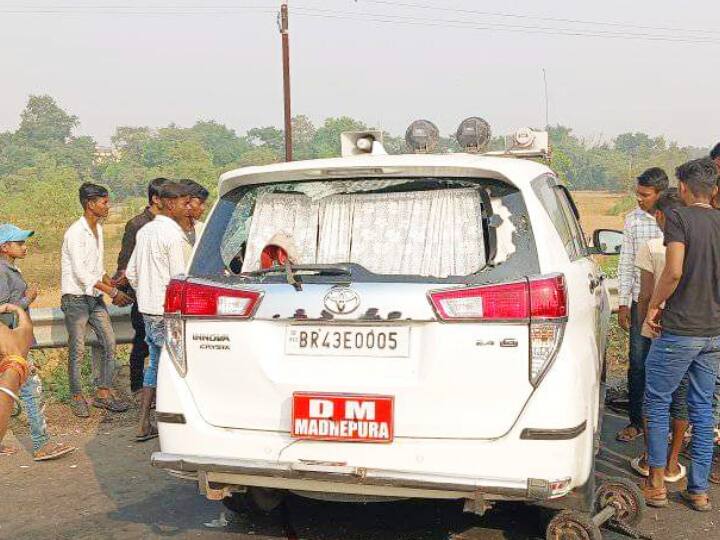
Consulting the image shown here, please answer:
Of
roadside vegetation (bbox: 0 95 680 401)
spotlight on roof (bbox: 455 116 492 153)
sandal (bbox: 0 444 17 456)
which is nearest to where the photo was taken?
spotlight on roof (bbox: 455 116 492 153)

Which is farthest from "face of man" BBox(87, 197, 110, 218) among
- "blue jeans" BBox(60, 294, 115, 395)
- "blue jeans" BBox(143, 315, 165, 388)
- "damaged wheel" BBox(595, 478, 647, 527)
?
"damaged wheel" BBox(595, 478, 647, 527)

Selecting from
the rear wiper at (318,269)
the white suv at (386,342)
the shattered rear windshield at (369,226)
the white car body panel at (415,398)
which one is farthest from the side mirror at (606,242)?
the rear wiper at (318,269)

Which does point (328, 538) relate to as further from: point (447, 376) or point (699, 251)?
point (699, 251)

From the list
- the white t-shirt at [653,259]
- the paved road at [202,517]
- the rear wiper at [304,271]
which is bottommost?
the paved road at [202,517]

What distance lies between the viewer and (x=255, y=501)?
4.86 m

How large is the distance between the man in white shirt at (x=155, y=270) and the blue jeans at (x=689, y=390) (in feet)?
11.4

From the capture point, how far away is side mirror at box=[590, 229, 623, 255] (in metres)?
6.10

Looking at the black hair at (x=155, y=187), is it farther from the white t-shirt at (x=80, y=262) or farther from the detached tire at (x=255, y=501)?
the detached tire at (x=255, y=501)

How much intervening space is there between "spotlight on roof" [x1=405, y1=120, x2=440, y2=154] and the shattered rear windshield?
178 cm

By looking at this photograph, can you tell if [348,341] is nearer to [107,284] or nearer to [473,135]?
[473,135]

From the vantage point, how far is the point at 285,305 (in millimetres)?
3889

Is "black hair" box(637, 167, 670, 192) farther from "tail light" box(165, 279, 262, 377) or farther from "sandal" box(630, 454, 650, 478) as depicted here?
"tail light" box(165, 279, 262, 377)

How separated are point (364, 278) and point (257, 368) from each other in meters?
0.62

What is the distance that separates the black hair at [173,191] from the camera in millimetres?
6770
